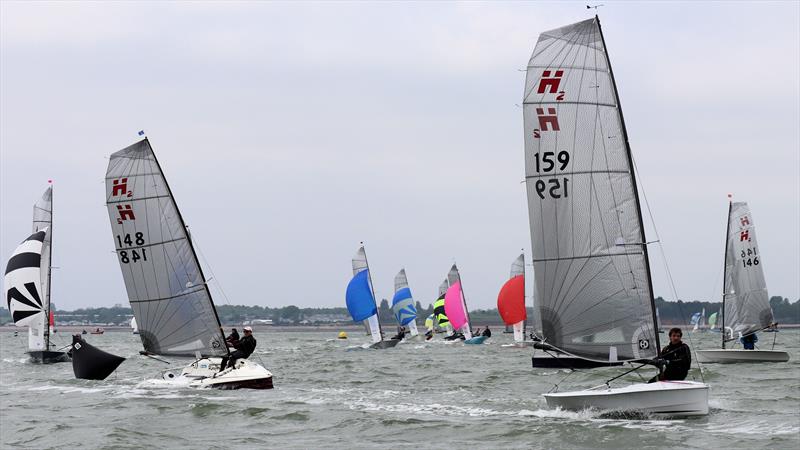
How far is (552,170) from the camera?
20547 millimetres

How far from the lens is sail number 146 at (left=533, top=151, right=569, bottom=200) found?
20453 mm

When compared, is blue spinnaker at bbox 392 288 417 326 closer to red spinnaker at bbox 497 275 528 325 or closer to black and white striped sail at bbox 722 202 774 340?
red spinnaker at bbox 497 275 528 325

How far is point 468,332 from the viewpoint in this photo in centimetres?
7638

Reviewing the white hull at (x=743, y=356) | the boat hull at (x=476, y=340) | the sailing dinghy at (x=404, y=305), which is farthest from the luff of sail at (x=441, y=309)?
the white hull at (x=743, y=356)

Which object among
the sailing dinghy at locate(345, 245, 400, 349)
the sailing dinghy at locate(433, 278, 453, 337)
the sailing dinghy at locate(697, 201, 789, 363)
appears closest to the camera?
the sailing dinghy at locate(697, 201, 789, 363)

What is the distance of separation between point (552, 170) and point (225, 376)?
11.5 meters

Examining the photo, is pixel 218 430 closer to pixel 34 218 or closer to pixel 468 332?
pixel 34 218

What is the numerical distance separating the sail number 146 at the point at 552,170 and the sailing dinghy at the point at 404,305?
196ft

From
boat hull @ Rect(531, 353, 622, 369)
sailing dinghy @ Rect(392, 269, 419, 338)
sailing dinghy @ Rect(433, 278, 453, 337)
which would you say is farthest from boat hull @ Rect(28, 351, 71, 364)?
sailing dinghy @ Rect(433, 278, 453, 337)

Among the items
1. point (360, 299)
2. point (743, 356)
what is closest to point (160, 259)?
point (743, 356)

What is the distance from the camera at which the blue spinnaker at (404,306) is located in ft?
264

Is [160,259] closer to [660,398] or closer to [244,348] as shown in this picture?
[244,348]

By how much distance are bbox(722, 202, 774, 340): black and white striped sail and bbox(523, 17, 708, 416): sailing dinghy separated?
847 inches

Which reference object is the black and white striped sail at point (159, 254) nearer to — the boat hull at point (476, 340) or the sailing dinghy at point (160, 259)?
the sailing dinghy at point (160, 259)
